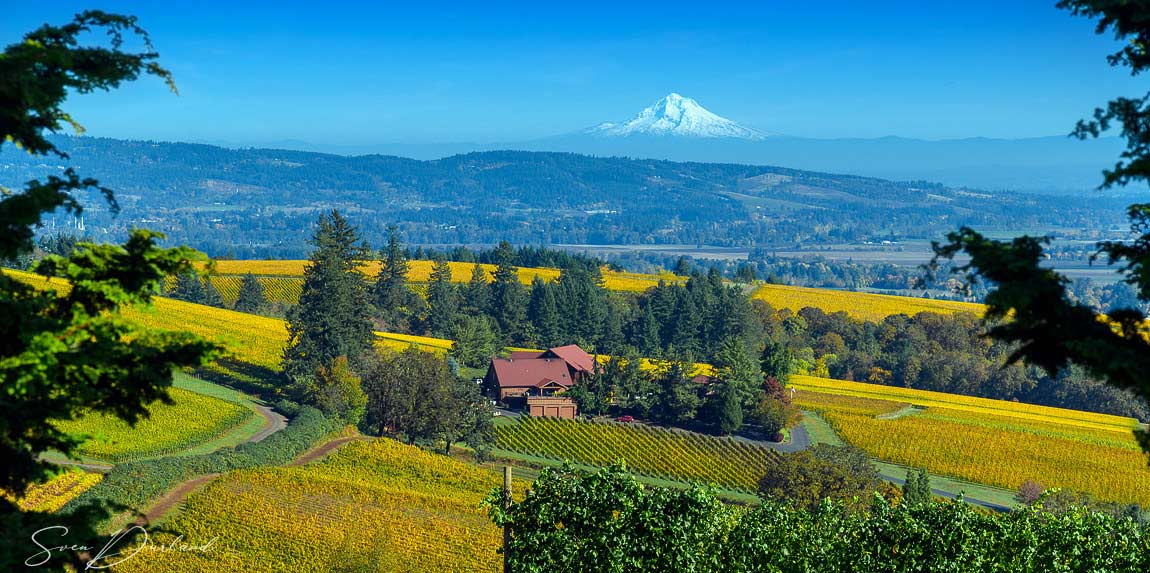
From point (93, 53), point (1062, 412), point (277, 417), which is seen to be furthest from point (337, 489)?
point (1062, 412)

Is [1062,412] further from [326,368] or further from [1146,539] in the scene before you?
[1146,539]

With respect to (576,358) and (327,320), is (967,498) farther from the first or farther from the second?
(327,320)

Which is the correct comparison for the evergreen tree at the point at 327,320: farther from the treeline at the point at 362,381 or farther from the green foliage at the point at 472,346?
the green foliage at the point at 472,346

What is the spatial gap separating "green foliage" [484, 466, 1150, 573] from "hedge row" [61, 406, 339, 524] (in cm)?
1237

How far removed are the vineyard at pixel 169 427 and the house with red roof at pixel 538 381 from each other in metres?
21.1

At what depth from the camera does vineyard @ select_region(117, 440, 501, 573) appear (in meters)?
28.1

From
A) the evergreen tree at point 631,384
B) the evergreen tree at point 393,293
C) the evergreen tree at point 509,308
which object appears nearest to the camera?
the evergreen tree at point 631,384

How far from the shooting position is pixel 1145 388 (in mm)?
7812

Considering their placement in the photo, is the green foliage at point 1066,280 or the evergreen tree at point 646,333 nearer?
the green foliage at point 1066,280

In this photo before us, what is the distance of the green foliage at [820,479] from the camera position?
135 feet

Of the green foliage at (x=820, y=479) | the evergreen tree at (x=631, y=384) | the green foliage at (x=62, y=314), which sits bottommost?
the evergreen tree at (x=631, y=384)

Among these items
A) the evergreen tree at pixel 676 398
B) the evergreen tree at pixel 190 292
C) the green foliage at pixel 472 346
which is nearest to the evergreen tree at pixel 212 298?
the evergreen tree at pixel 190 292

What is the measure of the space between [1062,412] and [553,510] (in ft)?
231

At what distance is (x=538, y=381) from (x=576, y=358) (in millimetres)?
8142
